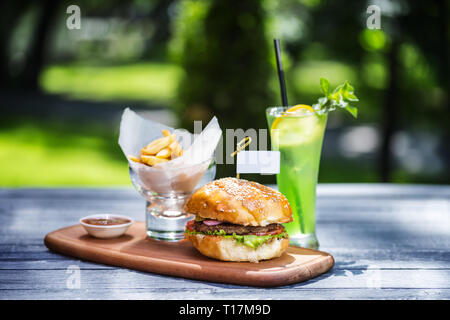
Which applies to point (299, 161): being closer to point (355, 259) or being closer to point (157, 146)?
point (355, 259)

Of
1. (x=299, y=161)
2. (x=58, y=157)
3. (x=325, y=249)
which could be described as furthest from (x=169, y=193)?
(x=58, y=157)

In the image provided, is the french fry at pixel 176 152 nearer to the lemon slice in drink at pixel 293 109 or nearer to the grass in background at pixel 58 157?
the lemon slice in drink at pixel 293 109

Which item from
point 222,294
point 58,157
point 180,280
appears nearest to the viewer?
point 222,294

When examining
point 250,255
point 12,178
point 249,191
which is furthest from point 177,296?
point 12,178

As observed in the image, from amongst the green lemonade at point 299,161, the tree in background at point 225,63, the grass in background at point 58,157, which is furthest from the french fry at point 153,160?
the grass in background at point 58,157

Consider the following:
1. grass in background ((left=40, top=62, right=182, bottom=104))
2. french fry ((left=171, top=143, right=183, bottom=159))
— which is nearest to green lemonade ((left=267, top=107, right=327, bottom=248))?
french fry ((left=171, top=143, right=183, bottom=159))

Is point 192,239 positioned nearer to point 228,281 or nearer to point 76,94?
point 228,281
